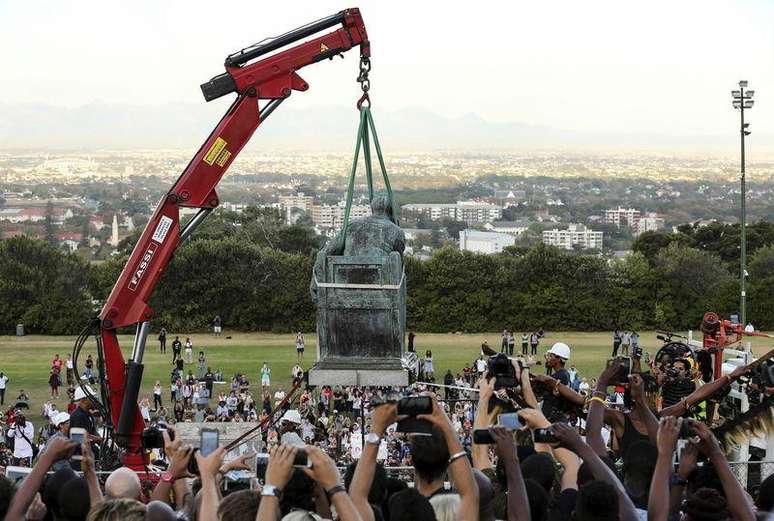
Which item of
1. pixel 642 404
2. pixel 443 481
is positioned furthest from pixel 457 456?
pixel 642 404

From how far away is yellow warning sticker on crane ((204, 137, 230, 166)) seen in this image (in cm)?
1452

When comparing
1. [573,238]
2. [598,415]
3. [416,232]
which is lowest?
[573,238]

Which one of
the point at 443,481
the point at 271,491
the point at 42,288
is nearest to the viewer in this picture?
the point at 271,491

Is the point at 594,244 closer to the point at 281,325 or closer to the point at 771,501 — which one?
the point at 281,325

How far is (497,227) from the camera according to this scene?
625 ft

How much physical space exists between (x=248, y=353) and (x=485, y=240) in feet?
353

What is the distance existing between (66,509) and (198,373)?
33.7 metres

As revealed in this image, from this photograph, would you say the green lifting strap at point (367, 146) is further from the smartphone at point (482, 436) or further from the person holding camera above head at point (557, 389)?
the smartphone at point (482, 436)

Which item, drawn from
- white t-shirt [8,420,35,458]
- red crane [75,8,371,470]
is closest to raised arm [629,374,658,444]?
red crane [75,8,371,470]

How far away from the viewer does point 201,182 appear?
14.4 meters

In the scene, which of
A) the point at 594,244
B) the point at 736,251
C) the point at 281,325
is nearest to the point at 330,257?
the point at 281,325

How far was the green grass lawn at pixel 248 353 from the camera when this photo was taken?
131 ft

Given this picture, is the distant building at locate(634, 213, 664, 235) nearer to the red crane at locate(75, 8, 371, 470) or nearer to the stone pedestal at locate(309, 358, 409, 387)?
the stone pedestal at locate(309, 358, 409, 387)

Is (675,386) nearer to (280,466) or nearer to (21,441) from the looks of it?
(280,466)
